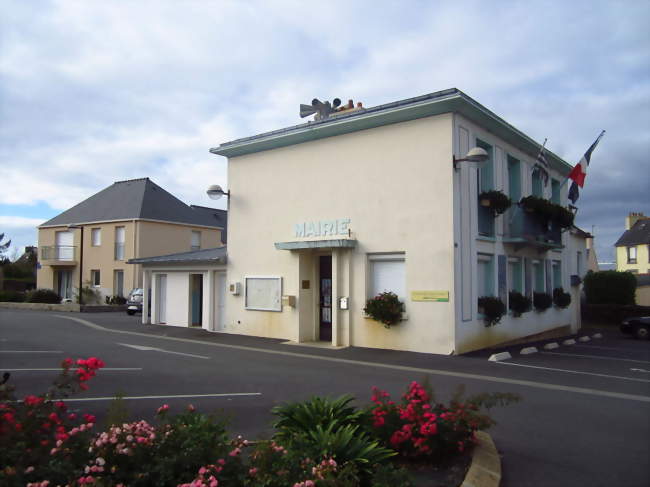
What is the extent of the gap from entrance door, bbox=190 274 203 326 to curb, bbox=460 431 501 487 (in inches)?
615

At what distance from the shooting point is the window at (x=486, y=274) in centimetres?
1523

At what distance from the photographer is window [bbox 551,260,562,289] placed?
21.1 m

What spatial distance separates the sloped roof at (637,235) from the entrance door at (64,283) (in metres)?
52.4

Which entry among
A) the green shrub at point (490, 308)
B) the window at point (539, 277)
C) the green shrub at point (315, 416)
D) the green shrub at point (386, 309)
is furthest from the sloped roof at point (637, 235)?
the green shrub at point (315, 416)

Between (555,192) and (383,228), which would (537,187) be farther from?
(383,228)

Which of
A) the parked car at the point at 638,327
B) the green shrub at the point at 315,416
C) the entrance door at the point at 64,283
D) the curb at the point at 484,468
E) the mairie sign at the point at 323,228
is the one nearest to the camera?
the curb at the point at 484,468

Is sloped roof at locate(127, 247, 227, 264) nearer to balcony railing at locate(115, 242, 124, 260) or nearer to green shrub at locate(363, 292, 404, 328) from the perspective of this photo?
green shrub at locate(363, 292, 404, 328)

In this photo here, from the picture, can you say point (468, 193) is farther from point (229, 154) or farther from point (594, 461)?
point (594, 461)

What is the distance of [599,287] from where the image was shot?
92.3 ft

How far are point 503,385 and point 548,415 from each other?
2358mm

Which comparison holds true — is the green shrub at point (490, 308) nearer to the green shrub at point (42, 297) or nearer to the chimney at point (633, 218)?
the green shrub at point (42, 297)

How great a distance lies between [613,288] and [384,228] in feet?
61.3

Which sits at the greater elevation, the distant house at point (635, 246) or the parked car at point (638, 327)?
the distant house at point (635, 246)

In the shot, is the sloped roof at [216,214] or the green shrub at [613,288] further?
the sloped roof at [216,214]
